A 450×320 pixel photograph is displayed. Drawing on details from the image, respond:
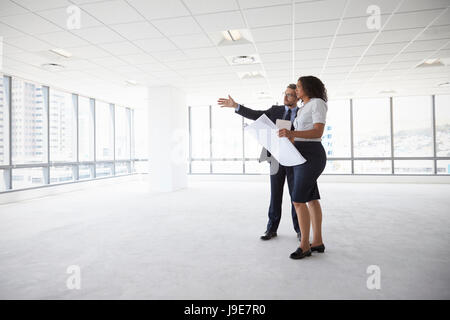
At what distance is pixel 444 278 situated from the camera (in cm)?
192

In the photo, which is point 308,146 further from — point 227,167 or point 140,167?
point 140,167

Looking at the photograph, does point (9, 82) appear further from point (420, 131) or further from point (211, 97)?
point (420, 131)

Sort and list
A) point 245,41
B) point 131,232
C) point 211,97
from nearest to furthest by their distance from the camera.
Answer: point 131,232 → point 245,41 → point 211,97

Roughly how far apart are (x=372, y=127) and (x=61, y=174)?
9.88 metres

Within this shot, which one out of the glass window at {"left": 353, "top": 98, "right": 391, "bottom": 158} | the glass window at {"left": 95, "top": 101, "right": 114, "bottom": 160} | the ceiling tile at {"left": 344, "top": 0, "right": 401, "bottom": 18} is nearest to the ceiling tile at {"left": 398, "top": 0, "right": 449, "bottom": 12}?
the ceiling tile at {"left": 344, "top": 0, "right": 401, "bottom": 18}

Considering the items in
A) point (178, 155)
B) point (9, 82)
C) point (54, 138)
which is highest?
point (9, 82)

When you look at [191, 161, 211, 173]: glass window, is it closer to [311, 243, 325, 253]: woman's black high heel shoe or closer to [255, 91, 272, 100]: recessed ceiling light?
[255, 91, 272, 100]: recessed ceiling light

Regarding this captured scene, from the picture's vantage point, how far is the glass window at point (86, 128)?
8.48 meters

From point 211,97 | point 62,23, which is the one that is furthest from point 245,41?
point 211,97

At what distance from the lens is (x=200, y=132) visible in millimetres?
11008

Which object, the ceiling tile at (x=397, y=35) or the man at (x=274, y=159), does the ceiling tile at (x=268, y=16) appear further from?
the ceiling tile at (x=397, y=35)

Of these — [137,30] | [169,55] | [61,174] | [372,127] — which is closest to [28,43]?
[137,30]

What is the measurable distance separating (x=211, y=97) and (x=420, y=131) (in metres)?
6.93

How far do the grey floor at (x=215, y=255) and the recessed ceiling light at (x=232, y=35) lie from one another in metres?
2.85
